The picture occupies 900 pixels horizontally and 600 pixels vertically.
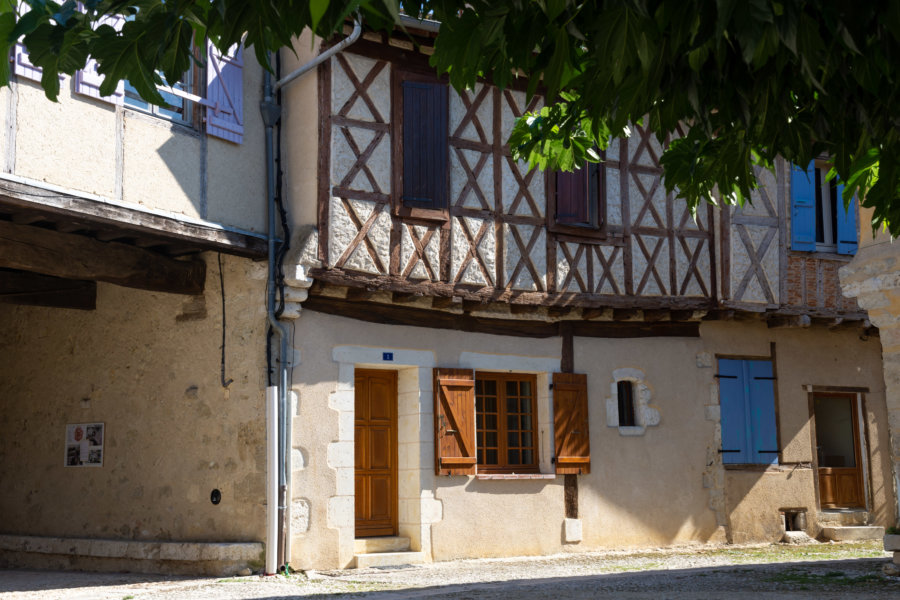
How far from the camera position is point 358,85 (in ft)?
28.7

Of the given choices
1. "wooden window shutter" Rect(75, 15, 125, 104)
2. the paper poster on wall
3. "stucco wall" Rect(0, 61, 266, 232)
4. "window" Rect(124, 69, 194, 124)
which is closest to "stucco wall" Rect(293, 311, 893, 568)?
"stucco wall" Rect(0, 61, 266, 232)

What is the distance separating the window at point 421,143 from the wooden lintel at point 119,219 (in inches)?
57.4

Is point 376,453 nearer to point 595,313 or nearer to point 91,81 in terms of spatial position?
point 595,313

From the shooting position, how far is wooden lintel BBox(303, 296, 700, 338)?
28.5ft

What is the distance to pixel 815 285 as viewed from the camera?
11.1m

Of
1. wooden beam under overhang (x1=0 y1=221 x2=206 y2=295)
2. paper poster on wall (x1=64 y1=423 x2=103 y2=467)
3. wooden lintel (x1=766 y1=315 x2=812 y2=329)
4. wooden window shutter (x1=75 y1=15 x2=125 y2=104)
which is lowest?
paper poster on wall (x1=64 y1=423 x2=103 y2=467)

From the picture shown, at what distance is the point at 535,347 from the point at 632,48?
7.83m

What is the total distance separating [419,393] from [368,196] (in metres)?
1.82

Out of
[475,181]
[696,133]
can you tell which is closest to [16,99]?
[475,181]

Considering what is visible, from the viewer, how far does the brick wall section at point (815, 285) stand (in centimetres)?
1098

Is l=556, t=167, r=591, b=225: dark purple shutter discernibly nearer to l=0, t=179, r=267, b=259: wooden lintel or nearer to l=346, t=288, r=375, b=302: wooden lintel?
l=346, t=288, r=375, b=302: wooden lintel

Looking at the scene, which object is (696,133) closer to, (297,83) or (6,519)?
(297,83)

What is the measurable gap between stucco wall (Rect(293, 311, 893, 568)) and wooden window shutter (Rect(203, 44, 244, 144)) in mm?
1666

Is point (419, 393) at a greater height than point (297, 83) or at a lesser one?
lesser
